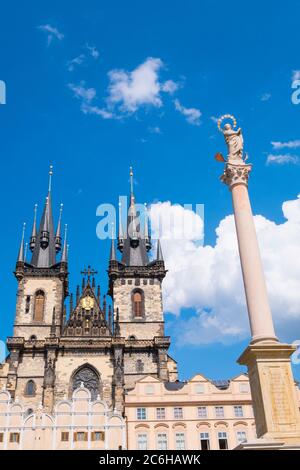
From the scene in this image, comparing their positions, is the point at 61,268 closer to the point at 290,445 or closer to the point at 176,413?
the point at 176,413

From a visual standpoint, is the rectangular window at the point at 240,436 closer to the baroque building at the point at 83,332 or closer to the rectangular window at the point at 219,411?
the rectangular window at the point at 219,411

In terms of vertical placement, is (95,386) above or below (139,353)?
below

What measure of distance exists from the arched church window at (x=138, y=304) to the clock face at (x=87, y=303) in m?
4.83

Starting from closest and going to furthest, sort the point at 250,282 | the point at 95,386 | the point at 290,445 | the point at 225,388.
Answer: the point at 290,445, the point at 250,282, the point at 225,388, the point at 95,386

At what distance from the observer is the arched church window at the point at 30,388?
4731 centimetres

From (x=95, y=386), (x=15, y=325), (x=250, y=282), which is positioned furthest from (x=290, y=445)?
(x=15, y=325)

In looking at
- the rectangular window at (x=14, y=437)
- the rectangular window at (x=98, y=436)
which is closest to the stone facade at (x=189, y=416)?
the rectangular window at (x=98, y=436)

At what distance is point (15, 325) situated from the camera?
51750 millimetres

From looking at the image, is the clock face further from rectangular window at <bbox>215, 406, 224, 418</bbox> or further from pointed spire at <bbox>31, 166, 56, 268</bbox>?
rectangular window at <bbox>215, 406, 224, 418</bbox>

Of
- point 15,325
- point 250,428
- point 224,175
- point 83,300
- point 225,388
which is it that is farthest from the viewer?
point 83,300

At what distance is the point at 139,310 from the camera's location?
54.6 m

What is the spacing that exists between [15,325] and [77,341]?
707 centimetres

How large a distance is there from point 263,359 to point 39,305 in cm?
4271

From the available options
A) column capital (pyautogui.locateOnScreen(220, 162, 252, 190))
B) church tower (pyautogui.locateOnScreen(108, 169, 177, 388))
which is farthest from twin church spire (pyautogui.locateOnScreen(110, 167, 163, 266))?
column capital (pyautogui.locateOnScreen(220, 162, 252, 190))
